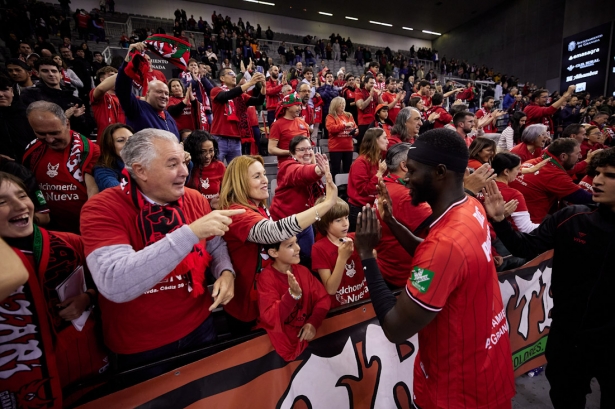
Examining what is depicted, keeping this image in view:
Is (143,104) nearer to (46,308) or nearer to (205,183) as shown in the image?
(205,183)

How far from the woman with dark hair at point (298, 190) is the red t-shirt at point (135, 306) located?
155cm

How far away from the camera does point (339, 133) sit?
21.3ft

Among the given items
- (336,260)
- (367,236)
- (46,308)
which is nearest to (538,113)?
(336,260)

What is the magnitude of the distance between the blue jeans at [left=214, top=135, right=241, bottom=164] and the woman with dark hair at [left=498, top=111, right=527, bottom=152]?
5.56 meters

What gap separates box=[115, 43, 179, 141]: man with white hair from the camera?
316cm

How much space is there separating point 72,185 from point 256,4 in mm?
25133

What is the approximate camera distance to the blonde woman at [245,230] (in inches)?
82.1

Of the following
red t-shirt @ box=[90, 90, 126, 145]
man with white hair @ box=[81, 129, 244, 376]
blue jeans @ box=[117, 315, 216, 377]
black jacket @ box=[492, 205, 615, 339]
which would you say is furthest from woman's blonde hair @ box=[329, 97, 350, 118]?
blue jeans @ box=[117, 315, 216, 377]

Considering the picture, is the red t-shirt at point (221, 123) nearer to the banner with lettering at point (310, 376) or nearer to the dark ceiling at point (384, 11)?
the banner with lettering at point (310, 376)

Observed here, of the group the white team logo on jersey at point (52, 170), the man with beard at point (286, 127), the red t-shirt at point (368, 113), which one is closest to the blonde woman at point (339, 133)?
the man with beard at point (286, 127)

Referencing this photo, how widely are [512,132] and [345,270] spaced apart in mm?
6767

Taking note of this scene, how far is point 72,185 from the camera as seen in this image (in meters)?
2.67

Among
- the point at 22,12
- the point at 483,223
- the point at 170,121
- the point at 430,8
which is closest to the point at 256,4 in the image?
the point at 430,8

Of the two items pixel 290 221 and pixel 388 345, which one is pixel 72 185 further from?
pixel 388 345
